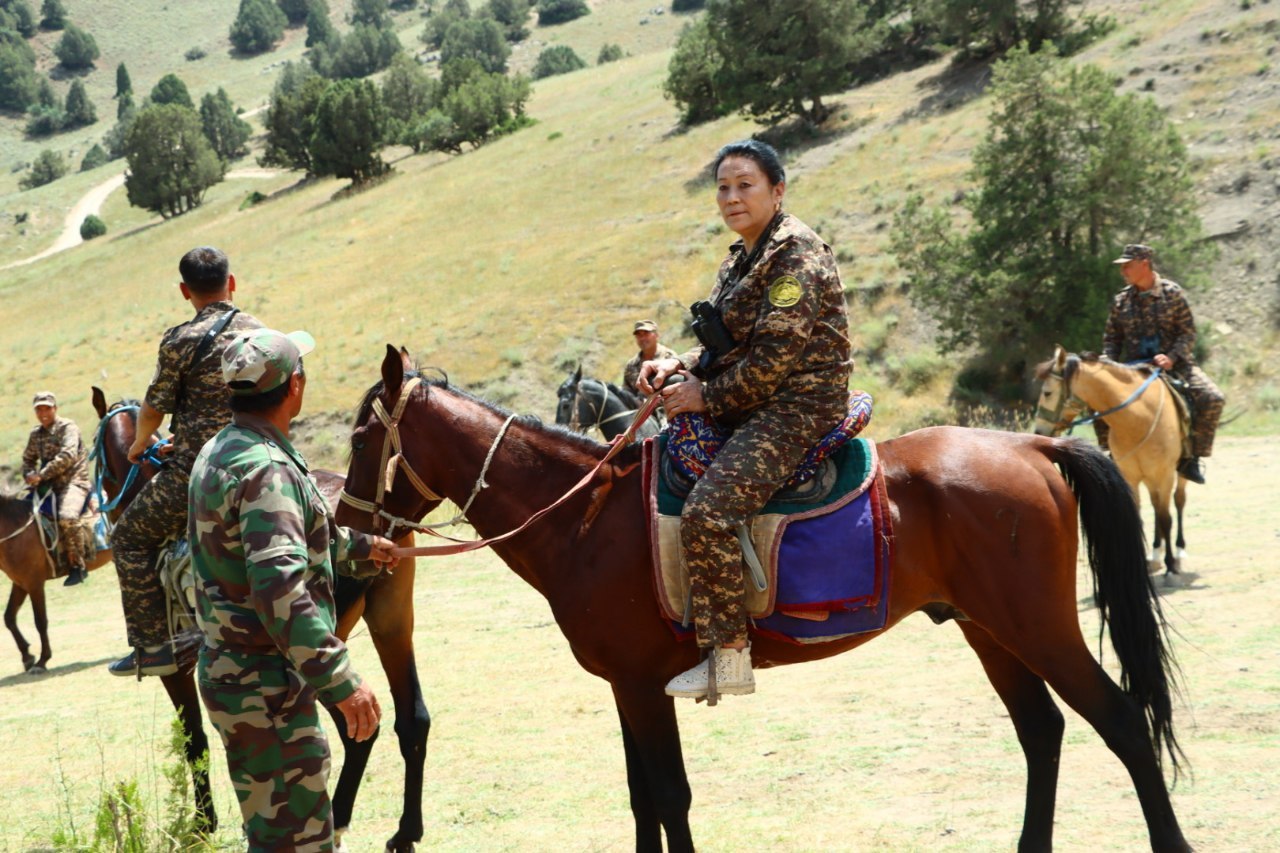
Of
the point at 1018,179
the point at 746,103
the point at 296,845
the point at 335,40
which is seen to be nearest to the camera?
the point at 296,845

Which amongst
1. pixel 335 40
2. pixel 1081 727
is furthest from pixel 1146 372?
pixel 335 40

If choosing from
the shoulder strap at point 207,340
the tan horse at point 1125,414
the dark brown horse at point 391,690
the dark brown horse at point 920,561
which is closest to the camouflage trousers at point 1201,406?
the tan horse at point 1125,414

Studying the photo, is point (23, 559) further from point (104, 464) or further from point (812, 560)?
point (812, 560)

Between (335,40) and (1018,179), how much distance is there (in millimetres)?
142726

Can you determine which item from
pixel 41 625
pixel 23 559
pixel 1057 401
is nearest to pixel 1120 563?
pixel 1057 401

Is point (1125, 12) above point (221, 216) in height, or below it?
above

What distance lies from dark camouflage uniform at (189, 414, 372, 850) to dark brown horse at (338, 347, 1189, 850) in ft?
4.35

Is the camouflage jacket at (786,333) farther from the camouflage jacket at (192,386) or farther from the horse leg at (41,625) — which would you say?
the horse leg at (41,625)

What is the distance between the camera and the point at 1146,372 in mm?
11297

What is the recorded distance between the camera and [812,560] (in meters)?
→ 4.91

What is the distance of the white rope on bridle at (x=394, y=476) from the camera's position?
206 inches

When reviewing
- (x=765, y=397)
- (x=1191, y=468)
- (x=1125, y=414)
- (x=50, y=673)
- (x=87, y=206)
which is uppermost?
(x=765, y=397)

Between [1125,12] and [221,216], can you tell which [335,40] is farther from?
[1125,12]

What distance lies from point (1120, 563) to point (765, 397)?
1981 millimetres
